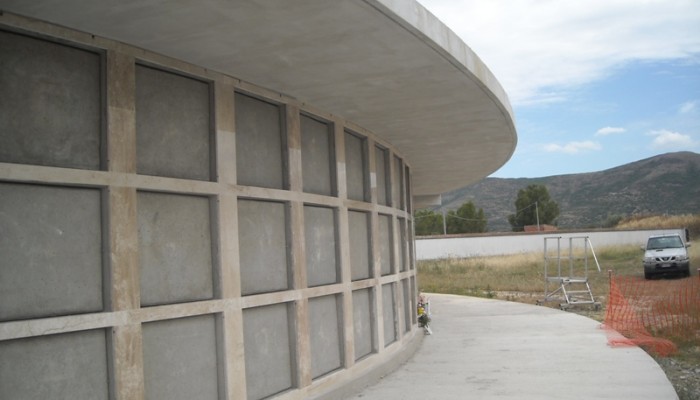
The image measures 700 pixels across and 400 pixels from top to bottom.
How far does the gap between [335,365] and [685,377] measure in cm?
496

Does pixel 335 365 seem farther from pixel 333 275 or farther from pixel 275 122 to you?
pixel 275 122

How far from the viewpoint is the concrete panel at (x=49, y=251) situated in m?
4.55

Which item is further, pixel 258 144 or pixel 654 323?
pixel 654 323

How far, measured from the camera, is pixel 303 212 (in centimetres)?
762

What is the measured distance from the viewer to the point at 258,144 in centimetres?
691

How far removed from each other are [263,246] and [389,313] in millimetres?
3963

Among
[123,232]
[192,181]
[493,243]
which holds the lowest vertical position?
[493,243]

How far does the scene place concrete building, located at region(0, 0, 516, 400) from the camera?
4.68m

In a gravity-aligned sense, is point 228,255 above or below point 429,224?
below

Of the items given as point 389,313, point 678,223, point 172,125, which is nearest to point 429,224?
point 678,223

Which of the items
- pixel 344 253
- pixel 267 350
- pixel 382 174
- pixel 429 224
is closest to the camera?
pixel 267 350

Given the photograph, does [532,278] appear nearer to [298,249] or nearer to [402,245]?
[402,245]

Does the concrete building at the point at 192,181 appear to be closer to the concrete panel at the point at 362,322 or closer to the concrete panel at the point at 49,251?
the concrete panel at the point at 49,251

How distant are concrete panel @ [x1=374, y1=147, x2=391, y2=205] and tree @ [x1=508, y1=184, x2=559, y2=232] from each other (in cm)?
7904
